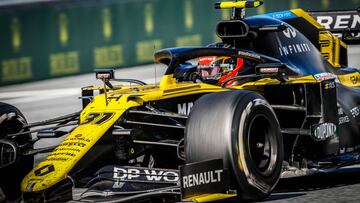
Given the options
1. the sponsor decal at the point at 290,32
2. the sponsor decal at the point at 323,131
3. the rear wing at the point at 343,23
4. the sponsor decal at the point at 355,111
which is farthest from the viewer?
the rear wing at the point at 343,23

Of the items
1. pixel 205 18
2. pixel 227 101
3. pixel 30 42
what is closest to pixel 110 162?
pixel 227 101

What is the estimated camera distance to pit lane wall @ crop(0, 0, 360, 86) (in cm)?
1847

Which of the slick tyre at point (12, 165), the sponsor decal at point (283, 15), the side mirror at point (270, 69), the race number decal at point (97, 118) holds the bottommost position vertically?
the slick tyre at point (12, 165)

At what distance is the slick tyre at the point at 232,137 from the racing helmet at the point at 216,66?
162 cm

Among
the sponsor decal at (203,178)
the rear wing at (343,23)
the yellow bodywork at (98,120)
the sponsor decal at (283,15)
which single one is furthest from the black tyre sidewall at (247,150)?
the rear wing at (343,23)

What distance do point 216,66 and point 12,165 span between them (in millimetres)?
2177

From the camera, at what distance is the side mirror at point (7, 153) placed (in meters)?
8.62

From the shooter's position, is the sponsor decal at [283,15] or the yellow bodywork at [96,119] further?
the sponsor decal at [283,15]

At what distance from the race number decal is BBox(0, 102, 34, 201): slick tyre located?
0.97 metres

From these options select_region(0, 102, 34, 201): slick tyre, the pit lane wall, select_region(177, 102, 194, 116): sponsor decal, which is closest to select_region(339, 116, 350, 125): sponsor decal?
select_region(177, 102, 194, 116): sponsor decal

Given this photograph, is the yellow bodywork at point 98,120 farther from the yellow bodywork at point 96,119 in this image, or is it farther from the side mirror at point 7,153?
the side mirror at point 7,153

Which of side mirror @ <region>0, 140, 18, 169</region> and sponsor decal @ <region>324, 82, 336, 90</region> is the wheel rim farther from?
side mirror @ <region>0, 140, 18, 169</region>

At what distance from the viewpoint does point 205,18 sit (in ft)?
71.8

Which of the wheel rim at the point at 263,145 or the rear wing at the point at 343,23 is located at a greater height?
the rear wing at the point at 343,23
